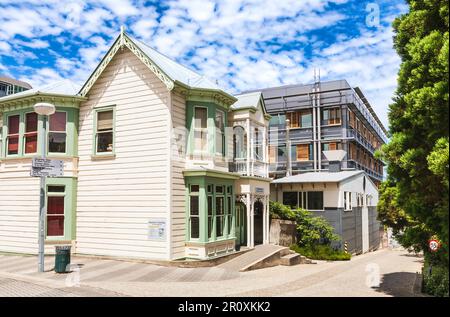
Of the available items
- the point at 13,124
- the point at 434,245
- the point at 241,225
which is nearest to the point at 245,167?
the point at 241,225

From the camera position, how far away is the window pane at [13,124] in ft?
63.1

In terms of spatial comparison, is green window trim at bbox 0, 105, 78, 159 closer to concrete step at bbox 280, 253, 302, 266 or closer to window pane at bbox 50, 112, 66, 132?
window pane at bbox 50, 112, 66, 132

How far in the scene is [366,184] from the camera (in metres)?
34.5

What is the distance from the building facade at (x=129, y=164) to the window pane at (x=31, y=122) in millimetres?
48

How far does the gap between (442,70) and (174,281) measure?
1012cm

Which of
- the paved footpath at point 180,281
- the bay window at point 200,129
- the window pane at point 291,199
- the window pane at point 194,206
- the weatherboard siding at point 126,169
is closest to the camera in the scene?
the paved footpath at point 180,281

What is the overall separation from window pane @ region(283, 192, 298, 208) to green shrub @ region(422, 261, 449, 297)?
16.1 m

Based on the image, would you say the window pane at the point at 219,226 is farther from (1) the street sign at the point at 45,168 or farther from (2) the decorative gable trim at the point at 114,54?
(1) the street sign at the point at 45,168

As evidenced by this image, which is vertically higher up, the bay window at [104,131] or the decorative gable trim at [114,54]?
the decorative gable trim at [114,54]

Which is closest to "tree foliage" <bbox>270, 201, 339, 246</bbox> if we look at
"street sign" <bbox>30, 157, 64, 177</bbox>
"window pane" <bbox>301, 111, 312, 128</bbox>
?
"street sign" <bbox>30, 157, 64, 177</bbox>

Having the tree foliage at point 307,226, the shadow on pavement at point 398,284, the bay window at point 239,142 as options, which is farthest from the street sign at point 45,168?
the tree foliage at point 307,226

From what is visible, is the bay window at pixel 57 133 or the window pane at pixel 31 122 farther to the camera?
the window pane at pixel 31 122

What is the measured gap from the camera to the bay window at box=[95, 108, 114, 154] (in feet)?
58.8

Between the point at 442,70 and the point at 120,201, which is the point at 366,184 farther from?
the point at 442,70
